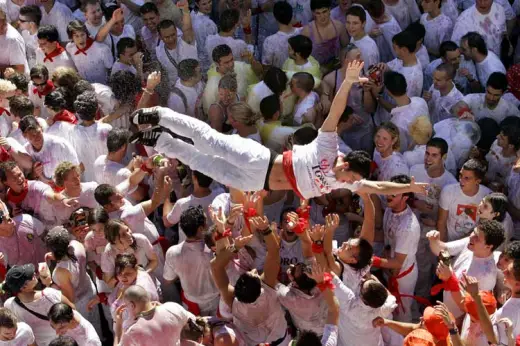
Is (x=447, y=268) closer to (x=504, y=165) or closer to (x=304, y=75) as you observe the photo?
(x=504, y=165)

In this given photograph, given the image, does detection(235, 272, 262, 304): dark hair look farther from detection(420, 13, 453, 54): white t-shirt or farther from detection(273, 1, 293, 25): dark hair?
detection(420, 13, 453, 54): white t-shirt

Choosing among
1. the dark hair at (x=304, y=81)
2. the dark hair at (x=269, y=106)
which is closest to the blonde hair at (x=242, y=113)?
the dark hair at (x=269, y=106)

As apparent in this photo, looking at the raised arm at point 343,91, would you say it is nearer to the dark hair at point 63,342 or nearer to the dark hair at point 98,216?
the dark hair at point 98,216

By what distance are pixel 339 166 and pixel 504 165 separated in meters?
2.02

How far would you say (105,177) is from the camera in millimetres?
7340

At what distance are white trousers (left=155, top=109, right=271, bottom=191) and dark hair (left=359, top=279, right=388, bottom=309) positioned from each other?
1.19 m

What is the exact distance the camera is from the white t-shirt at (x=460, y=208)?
688cm

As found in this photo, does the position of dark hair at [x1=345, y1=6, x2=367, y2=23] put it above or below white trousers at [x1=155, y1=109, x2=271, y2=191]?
above

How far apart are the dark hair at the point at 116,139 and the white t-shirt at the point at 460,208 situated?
2797mm

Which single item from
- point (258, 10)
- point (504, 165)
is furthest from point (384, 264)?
point (258, 10)

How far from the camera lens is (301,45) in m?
8.20

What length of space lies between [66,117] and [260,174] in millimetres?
2423

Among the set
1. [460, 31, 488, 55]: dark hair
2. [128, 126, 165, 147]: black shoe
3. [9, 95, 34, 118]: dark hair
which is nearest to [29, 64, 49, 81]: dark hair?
[9, 95, 34, 118]: dark hair

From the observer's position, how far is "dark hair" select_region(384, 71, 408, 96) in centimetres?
772
